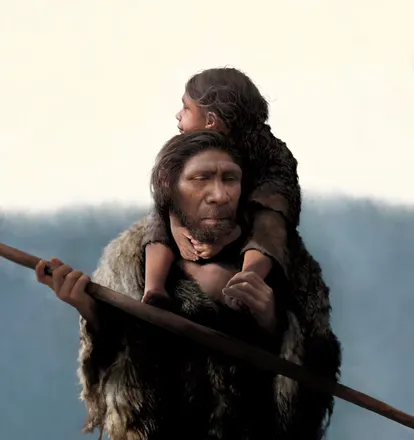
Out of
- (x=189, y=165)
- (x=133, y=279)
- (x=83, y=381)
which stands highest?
(x=189, y=165)

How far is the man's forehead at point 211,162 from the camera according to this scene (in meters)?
1.95

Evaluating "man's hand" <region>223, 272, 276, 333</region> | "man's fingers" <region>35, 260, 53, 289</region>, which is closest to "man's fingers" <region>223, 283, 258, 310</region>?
"man's hand" <region>223, 272, 276, 333</region>

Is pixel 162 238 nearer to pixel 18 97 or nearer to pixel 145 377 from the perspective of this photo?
pixel 145 377

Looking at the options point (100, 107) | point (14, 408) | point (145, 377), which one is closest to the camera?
point (145, 377)

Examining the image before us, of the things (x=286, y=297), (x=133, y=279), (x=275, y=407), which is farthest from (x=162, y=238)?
(x=275, y=407)

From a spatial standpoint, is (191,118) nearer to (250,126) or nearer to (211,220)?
(250,126)

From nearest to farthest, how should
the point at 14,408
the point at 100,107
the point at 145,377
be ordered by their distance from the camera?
the point at 145,377, the point at 14,408, the point at 100,107

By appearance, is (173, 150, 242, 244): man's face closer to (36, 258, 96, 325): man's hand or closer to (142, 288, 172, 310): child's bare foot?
(142, 288, 172, 310): child's bare foot

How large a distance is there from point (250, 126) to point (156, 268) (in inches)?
13.6

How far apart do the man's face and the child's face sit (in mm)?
87

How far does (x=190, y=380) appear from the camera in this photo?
189cm

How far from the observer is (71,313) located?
2.30m

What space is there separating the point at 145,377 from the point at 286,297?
31cm

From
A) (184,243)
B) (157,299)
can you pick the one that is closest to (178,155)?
(184,243)
